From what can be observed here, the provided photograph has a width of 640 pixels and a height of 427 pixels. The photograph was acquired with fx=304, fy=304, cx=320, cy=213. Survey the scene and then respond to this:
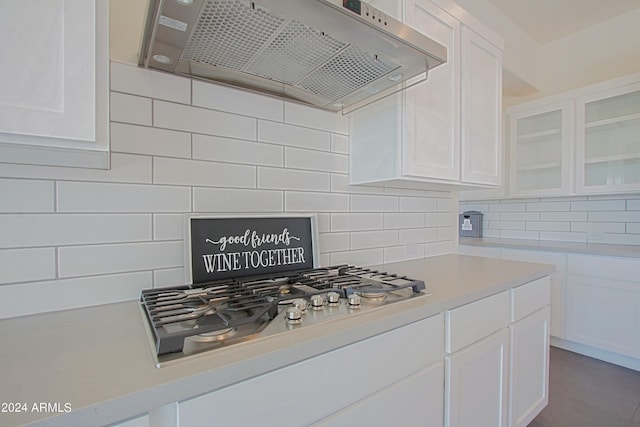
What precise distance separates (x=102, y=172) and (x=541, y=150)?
132 inches

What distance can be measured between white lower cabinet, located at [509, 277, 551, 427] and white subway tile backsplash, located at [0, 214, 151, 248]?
1530 mm

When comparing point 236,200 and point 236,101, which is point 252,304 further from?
point 236,101

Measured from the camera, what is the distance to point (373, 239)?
1.63 meters

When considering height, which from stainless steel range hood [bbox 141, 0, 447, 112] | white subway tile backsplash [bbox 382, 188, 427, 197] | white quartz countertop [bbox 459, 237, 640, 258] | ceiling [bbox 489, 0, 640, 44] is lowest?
white quartz countertop [bbox 459, 237, 640, 258]

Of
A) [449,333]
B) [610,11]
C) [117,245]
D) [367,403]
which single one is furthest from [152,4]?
[610,11]

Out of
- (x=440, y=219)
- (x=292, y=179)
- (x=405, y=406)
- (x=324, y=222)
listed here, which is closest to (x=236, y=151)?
(x=292, y=179)

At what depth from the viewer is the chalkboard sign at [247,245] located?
105cm

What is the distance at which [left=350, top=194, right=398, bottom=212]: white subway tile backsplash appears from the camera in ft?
5.14

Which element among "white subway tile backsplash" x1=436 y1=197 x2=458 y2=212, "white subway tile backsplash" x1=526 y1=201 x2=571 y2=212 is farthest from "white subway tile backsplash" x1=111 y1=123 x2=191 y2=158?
"white subway tile backsplash" x1=526 y1=201 x2=571 y2=212

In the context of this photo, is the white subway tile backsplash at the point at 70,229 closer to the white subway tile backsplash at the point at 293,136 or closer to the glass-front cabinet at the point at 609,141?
the white subway tile backsplash at the point at 293,136

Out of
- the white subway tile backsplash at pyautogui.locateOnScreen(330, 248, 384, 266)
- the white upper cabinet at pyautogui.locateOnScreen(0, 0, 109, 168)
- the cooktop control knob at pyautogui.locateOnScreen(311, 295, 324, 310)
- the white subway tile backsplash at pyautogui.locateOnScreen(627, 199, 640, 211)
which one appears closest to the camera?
the white upper cabinet at pyautogui.locateOnScreen(0, 0, 109, 168)

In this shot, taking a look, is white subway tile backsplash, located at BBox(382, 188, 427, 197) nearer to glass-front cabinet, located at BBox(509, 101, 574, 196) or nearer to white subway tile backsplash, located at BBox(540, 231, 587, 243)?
glass-front cabinet, located at BBox(509, 101, 574, 196)

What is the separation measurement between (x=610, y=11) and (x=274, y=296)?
3574 mm

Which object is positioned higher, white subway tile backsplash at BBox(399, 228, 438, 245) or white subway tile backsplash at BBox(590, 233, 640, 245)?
white subway tile backsplash at BBox(399, 228, 438, 245)
